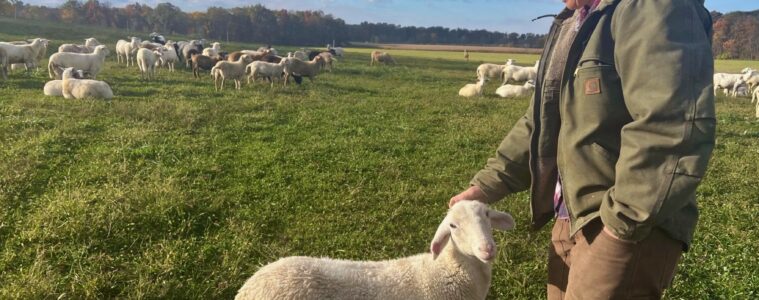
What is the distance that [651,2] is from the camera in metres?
1.97

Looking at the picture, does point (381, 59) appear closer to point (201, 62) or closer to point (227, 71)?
point (201, 62)

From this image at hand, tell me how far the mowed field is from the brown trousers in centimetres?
227

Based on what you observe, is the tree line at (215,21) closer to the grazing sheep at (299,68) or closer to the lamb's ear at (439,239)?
the grazing sheep at (299,68)

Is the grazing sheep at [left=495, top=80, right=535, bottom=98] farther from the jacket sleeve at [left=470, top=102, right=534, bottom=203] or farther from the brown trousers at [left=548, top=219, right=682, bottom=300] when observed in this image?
the brown trousers at [left=548, top=219, right=682, bottom=300]

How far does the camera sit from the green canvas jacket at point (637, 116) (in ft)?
6.00

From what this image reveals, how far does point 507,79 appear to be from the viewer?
26250mm

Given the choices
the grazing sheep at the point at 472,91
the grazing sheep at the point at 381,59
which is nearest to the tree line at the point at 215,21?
the grazing sheep at the point at 381,59

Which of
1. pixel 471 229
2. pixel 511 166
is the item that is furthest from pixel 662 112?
pixel 471 229

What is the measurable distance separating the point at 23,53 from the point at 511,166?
72.0ft

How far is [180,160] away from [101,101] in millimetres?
7080

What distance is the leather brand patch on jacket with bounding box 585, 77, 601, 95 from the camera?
217 centimetres

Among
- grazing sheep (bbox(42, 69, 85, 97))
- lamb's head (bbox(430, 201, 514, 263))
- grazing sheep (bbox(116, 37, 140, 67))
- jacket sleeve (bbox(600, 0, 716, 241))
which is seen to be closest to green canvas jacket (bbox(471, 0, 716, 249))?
jacket sleeve (bbox(600, 0, 716, 241))

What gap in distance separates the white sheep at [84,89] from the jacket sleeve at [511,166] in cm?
1384

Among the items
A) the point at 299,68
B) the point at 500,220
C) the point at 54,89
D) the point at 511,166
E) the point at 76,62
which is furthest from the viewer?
the point at 299,68
